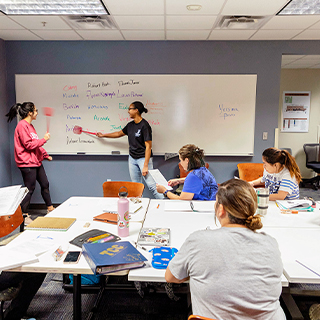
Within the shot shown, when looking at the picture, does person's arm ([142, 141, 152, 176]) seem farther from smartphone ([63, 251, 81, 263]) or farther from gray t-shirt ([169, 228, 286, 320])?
gray t-shirt ([169, 228, 286, 320])

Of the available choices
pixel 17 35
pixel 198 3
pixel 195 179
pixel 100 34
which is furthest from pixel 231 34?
pixel 17 35

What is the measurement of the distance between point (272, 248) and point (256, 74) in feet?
10.7

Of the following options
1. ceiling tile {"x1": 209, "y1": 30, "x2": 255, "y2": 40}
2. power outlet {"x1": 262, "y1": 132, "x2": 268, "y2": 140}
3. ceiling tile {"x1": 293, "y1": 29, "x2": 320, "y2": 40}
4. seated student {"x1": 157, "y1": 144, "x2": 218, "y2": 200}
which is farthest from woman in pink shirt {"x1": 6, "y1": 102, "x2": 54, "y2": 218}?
ceiling tile {"x1": 293, "y1": 29, "x2": 320, "y2": 40}

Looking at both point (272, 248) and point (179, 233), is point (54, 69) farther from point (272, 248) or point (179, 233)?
point (272, 248)

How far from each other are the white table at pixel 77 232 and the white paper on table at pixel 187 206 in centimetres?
18

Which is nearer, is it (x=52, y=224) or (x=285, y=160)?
(x=52, y=224)

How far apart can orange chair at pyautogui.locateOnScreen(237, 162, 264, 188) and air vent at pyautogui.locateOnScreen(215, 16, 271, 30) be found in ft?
5.96

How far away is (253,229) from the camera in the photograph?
0.98 m

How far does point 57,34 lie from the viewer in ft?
11.1

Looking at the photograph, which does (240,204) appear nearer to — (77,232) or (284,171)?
(77,232)

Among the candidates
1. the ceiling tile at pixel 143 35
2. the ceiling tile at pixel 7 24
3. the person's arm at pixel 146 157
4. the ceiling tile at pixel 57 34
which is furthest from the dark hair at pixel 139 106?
the ceiling tile at pixel 7 24

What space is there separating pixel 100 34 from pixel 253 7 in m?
1.93

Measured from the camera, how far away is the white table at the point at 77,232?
1170mm

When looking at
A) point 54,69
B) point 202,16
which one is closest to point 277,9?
point 202,16
